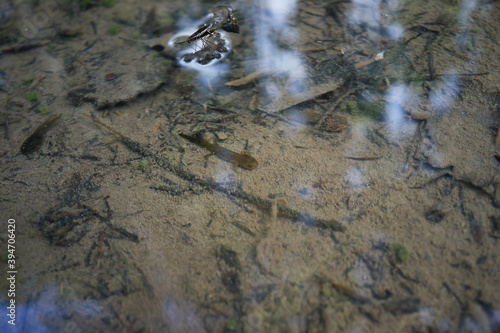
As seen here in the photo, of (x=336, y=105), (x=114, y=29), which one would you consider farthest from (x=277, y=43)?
(x=114, y=29)

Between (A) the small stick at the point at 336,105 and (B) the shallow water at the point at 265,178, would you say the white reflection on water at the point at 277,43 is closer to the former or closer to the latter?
(B) the shallow water at the point at 265,178

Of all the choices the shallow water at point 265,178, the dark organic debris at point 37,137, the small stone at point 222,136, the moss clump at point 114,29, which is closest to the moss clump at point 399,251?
the shallow water at point 265,178

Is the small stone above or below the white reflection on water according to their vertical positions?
below

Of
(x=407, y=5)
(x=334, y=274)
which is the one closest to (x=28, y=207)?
(x=334, y=274)

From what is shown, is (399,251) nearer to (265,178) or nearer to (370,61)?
(265,178)

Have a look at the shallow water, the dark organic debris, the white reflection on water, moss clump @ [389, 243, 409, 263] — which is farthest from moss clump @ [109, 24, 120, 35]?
moss clump @ [389, 243, 409, 263]

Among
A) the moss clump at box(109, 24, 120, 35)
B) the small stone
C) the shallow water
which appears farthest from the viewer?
the moss clump at box(109, 24, 120, 35)

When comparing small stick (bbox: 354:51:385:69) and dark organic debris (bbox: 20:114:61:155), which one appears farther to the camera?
small stick (bbox: 354:51:385:69)

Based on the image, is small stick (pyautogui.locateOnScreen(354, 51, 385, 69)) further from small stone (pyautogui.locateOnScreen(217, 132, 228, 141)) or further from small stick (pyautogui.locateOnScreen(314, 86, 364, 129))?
small stone (pyautogui.locateOnScreen(217, 132, 228, 141))

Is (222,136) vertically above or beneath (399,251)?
above
